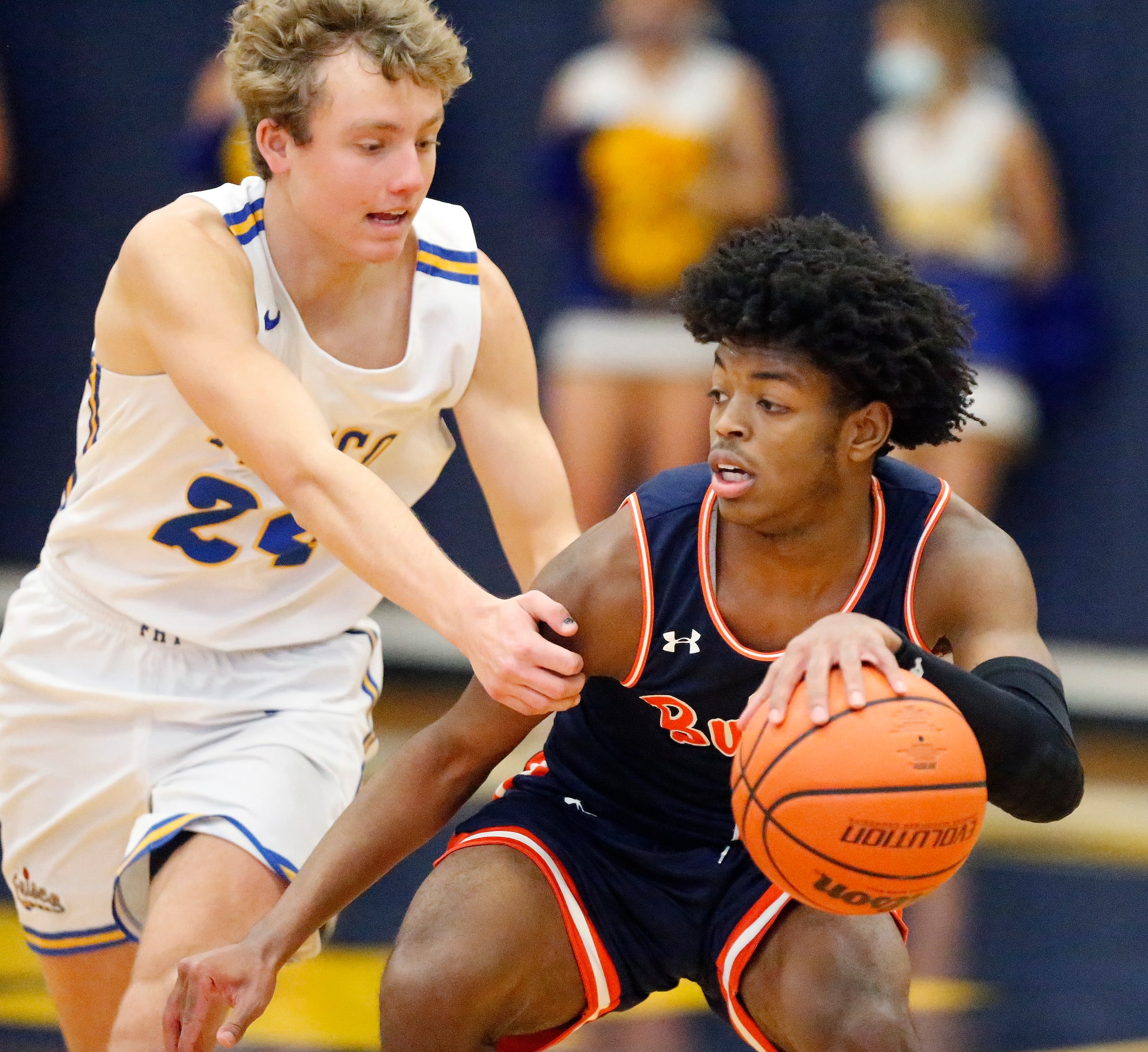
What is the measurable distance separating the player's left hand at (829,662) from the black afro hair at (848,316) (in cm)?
52

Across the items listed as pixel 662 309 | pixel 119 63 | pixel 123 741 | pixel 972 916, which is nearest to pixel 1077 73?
pixel 662 309

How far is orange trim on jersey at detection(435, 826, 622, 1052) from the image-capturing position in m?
3.27

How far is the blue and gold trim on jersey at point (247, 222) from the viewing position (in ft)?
11.7

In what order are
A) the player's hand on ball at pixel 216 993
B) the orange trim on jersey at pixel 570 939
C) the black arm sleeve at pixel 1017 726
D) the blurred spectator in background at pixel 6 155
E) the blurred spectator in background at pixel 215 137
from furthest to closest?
1. the blurred spectator in background at pixel 6 155
2. the blurred spectator in background at pixel 215 137
3. the orange trim on jersey at pixel 570 939
4. the player's hand on ball at pixel 216 993
5. the black arm sleeve at pixel 1017 726

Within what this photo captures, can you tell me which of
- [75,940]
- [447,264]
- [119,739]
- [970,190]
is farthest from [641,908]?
[970,190]

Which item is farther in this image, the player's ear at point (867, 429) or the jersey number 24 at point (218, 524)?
the jersey number 24 at point (218, 524)

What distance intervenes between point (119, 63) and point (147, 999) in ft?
20.8

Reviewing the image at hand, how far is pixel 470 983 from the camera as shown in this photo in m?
3.12

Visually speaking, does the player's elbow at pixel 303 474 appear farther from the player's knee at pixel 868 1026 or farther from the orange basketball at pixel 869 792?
the player's knee at pixel 868 1026

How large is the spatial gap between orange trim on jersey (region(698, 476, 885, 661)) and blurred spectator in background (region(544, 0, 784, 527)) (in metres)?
3.92

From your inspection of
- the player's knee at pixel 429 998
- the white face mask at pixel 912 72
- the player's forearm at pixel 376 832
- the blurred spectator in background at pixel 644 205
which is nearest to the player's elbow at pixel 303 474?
the player's forearm at pixel 376 832

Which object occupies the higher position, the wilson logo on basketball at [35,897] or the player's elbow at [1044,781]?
the player's elbow at [1044,781]

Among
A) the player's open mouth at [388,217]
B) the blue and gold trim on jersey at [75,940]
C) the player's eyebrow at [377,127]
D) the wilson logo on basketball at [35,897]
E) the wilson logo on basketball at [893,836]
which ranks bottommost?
the blue and gold trim on jersey at [75,940]

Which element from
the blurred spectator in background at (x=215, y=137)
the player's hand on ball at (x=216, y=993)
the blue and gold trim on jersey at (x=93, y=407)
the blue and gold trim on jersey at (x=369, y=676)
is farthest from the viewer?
the blurred spectator in background at (x=215, y=137)
